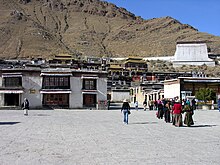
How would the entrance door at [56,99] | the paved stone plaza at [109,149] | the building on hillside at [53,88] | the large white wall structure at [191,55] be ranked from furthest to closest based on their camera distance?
the large white wall structure at [191,55] → the entrance door at [56,99] → the building on hillside at [53,88] → the paved stone plaza at [109,149]

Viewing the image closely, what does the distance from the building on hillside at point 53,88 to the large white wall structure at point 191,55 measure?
68.1 m

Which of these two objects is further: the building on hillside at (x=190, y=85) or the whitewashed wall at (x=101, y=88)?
the building on hillside at (x=190, y=85)

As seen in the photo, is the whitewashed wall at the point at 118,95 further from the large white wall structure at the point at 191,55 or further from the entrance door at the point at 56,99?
the large white wall structure at the point at 191,55

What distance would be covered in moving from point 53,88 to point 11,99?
4328mm

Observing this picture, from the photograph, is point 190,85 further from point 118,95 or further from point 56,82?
point 118,95

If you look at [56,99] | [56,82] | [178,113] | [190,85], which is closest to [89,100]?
[56,99]

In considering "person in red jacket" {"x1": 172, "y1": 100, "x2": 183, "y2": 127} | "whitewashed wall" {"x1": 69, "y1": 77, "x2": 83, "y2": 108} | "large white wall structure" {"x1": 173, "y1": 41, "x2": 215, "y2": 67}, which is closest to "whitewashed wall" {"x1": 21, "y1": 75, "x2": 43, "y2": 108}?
"whitewashed wall" {"x1": 69, "y1": 77, "x2": 83, "y2": 108}

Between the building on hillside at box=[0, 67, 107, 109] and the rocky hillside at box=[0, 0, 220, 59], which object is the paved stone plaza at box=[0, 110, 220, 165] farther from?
the rocky hillside at box=[0, 0, 220, 59]

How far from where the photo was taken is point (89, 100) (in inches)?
1492

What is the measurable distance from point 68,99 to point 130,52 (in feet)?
361

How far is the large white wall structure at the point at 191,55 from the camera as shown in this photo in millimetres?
104438

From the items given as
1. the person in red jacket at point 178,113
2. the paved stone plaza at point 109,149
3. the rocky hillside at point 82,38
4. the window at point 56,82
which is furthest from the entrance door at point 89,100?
the rocky hillside at point 82,38

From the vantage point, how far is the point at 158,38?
6900 inches

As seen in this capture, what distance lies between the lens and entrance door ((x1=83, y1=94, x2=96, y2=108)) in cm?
3781
